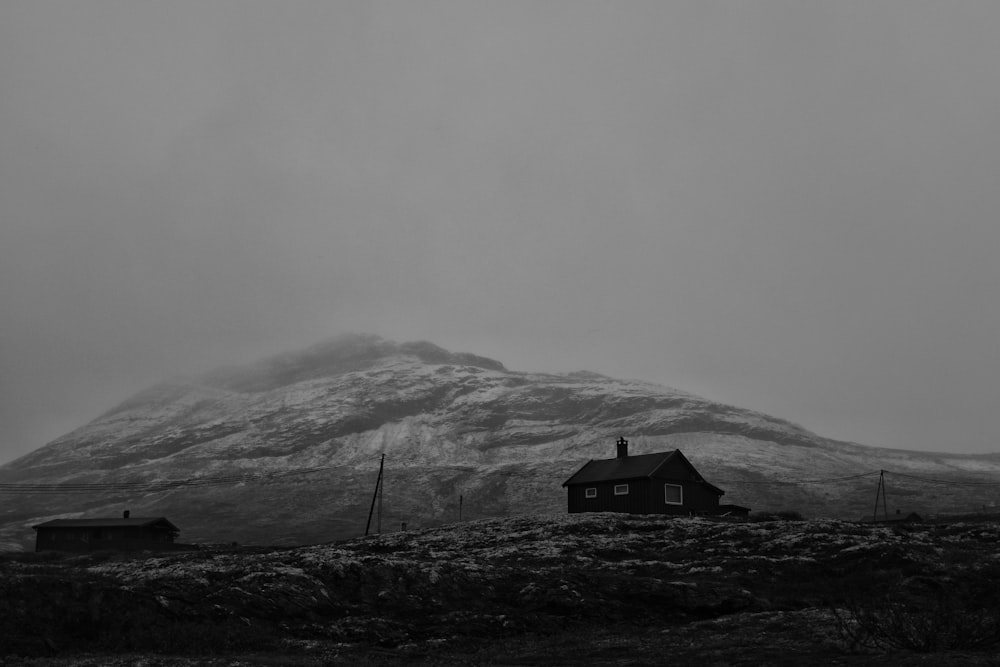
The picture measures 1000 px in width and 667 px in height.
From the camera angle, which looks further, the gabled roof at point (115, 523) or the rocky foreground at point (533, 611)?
the gabled roof at point (115, 523)

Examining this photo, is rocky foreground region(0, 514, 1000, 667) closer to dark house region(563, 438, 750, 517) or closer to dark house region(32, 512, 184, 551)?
dark house region(563, 438, 750, 517)

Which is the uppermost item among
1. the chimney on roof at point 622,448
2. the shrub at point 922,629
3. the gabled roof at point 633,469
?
the chimney on roof at point 622,448

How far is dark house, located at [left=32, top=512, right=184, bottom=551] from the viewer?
112500 mm

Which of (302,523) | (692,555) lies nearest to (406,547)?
(692,555)

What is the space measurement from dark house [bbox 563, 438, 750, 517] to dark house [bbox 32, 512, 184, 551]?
5912cm

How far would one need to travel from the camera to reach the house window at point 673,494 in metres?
86.8

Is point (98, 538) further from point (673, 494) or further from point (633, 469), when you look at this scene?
point (673, 494)

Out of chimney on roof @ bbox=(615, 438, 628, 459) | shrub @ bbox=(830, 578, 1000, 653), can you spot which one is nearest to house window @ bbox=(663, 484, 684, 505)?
chimney on roof @ bbox=(615, 438, 628, 459)

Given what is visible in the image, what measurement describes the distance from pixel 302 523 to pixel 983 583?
464ft

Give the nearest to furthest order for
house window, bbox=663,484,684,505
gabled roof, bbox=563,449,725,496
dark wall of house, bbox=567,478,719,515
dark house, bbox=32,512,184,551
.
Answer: dark wall of house, bbox=567,478,719,515 < house window, bbox=663,484,684,505 < gabled roof, bbox=563,449,725,496 < dark house, bbox=32,512,184,551

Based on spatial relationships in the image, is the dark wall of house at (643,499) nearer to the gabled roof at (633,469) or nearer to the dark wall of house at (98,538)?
the gabled roof at (633,469)

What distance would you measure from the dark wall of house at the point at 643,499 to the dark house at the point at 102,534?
5831 cm

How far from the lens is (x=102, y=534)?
114188 mm

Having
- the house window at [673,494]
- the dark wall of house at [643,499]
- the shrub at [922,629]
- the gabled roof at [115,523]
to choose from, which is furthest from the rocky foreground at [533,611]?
the gabled roof at [115,523]
